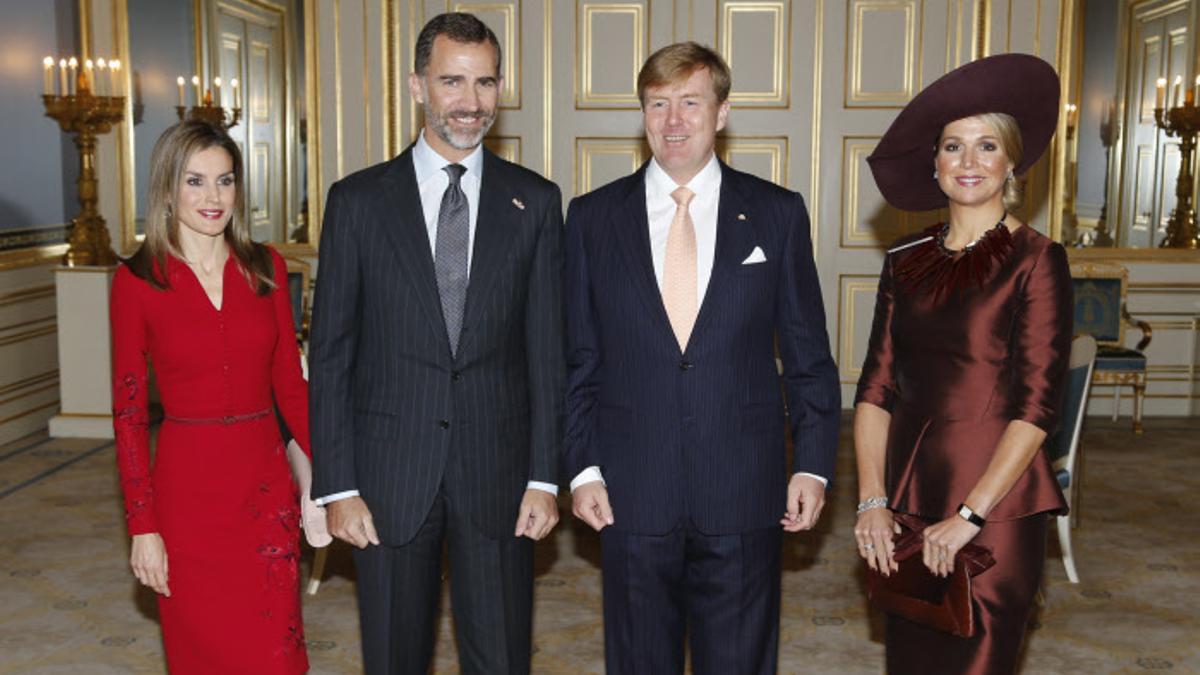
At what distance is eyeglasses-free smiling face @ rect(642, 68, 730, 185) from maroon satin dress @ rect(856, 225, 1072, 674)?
515 millimetres

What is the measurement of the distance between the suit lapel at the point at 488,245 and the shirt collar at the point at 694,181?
1.04ft

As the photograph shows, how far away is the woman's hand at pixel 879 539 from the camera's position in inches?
102

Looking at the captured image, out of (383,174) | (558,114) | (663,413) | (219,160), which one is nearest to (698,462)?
(663,413)

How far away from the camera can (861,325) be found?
314 inches

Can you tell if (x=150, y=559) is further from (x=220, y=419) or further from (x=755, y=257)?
(x=755, y=257)

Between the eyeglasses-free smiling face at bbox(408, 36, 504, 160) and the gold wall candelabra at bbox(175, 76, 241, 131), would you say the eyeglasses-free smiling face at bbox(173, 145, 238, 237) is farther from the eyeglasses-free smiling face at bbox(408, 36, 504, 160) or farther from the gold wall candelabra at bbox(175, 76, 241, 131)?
the gold wall candelabra at bbox(175, 76, 241, 131)

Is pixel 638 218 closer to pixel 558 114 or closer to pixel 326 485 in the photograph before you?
pixel 326 485

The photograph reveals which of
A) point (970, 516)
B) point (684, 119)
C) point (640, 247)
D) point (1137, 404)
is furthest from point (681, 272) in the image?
point (1137, 404)

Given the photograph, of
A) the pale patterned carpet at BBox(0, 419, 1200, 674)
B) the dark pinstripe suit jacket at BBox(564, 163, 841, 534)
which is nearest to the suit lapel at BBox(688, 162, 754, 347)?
the dark pinstripe suit jacket at BBox(564, 163, 841, 534)

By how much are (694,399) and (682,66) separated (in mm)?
681

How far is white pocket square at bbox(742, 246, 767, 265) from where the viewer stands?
2580 mm

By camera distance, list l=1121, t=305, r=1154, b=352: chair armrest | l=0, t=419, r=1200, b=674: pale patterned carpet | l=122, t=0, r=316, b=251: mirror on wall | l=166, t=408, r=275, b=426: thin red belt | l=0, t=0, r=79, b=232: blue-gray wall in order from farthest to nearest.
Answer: l=122, t=0, r=316, b=251: mirror on wall, l=1121, t=305, r=1154, b=352: chair armrest, l=0, t=0, r=79, b=232: blue-gray wall, l=0, t=419, r=1200, b=674: pale patterned carpet, l=166, t=408, r=275, b=426: thin red belt

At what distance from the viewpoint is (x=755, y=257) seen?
258 cm

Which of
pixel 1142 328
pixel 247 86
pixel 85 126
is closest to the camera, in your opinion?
pixel 85 126
